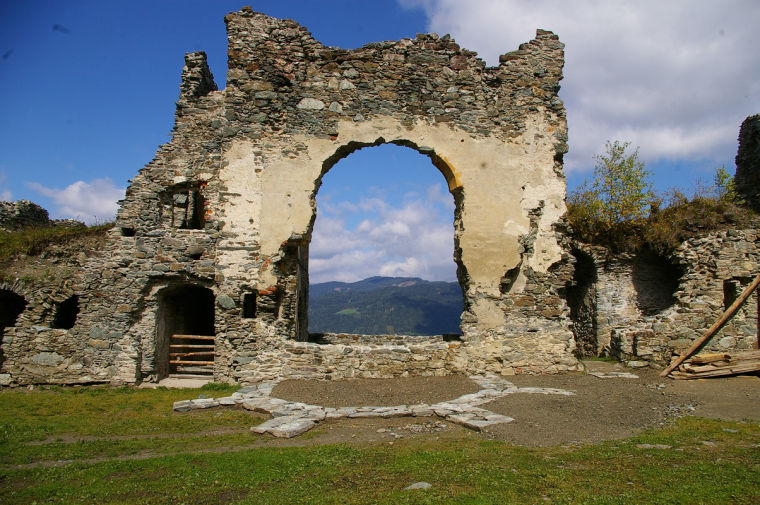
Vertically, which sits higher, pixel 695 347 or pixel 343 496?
pixel 695 347

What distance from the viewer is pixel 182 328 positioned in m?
13.5

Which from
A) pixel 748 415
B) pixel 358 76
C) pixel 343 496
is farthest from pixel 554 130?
pixel 343 496

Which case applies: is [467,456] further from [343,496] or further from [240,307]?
[240,307]

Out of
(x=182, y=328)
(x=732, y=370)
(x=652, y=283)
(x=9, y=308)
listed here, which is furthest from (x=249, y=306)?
(x=652, y=283)

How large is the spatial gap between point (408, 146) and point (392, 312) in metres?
70.1

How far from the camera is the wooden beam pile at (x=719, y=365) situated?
10648 mm

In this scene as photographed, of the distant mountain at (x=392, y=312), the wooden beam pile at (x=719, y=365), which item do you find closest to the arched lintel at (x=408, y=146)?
the wooden beam pile at (x=719, y=365)

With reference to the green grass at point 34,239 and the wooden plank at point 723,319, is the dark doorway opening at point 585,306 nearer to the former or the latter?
the wooden plank at point 723,319

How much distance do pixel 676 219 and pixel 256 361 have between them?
11966mm

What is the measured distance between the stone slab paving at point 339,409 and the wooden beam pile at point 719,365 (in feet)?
11.4

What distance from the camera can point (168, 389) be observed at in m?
11.0

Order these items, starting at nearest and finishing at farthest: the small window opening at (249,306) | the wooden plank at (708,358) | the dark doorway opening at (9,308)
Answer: the wooden plank at (708,358)
the small window opening at (249,306)
the dark doorway opening at (9,308)

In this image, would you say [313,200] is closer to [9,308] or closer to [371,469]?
[371,469]

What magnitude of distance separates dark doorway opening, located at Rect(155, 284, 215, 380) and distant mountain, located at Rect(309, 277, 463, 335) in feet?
165
